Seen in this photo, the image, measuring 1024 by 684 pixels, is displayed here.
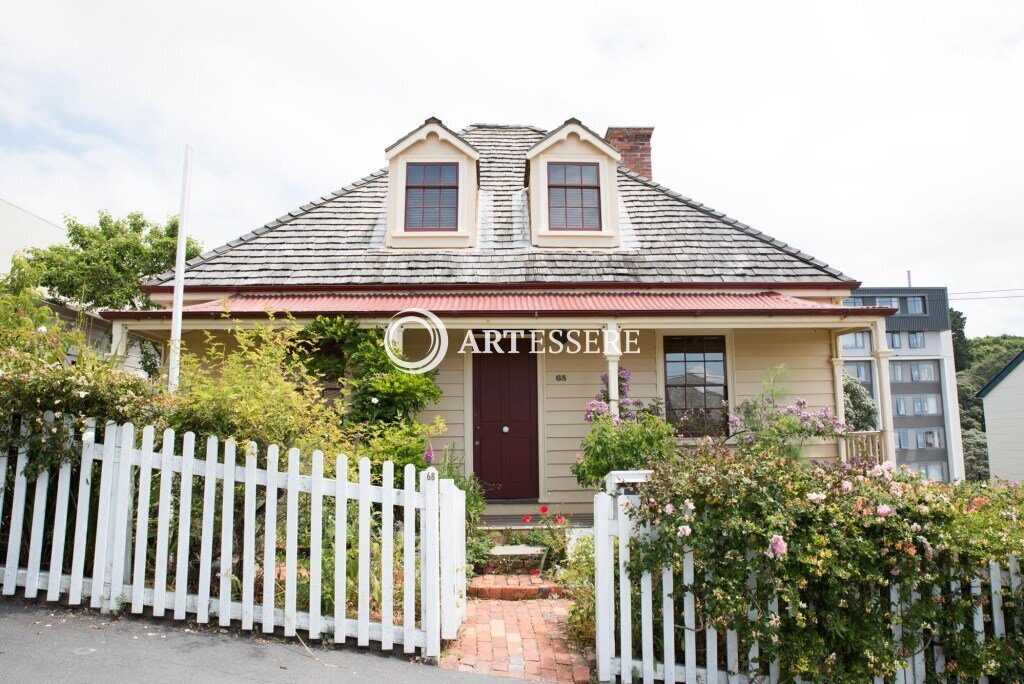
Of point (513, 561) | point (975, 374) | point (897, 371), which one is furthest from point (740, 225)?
point (975, 374)

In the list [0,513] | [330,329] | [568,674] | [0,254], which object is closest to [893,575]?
[568,674]

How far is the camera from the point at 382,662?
12.4 feet

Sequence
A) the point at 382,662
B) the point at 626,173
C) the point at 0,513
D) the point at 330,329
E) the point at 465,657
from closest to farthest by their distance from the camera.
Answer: the point at 382,662, the point at 465,657, the point at 0,513, the point at 330,329, the point at 626,173

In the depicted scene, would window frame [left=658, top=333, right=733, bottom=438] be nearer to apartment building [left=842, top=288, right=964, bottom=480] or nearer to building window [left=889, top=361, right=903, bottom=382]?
apartment building [left=842, top=288, right=964, bottom=480]

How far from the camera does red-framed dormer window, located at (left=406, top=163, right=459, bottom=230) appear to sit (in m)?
10.7

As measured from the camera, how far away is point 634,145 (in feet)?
43.0

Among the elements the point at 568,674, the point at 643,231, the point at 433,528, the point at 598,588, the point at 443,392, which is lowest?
the point at 568,674

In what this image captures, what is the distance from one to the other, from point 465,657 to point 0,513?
368cm

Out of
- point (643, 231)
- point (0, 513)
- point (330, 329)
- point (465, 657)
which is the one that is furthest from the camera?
point (643, 231)

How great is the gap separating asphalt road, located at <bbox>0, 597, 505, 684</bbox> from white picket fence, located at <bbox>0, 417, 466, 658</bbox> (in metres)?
0.10

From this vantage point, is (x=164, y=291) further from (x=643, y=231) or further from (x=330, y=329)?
(x=643, y=231)

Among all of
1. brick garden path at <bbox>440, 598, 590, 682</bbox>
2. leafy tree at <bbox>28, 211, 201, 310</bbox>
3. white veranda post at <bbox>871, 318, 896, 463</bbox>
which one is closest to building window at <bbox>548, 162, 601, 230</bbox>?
white veranda post at <bbox>871, 318, 896, 463</bbox>

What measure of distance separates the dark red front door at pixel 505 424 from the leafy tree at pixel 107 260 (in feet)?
50.5

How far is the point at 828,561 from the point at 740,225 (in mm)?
8979
